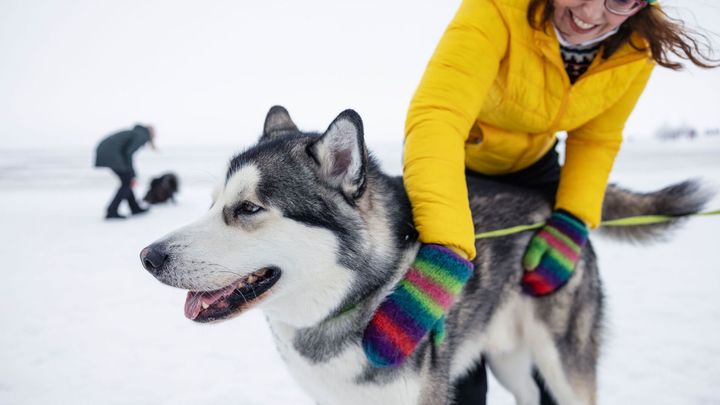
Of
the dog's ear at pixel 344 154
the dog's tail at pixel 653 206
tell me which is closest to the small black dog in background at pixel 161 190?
the dog's ear at pixel 344 154

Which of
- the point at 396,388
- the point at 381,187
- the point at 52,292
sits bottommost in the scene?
the point at 52,292

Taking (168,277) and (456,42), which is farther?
(456,42)

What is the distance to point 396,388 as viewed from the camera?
1.43 meters

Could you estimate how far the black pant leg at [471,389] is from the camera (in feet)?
6.64

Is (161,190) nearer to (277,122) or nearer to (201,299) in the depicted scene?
(277,122)

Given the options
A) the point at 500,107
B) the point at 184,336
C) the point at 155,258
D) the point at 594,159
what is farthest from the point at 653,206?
the point at 184,336

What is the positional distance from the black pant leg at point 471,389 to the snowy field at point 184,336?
1.99 feet

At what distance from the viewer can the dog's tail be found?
208 centimetres

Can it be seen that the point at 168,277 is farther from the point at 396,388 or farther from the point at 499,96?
the point at 499,96

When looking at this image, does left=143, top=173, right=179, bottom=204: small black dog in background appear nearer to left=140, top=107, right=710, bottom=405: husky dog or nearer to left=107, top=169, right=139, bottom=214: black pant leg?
left=107, top=169, right=139, bottom=214: black pant leg

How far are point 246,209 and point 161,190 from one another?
8.43 meters

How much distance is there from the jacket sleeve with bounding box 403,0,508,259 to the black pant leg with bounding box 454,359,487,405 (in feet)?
2.92

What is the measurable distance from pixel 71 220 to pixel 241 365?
6.60 m

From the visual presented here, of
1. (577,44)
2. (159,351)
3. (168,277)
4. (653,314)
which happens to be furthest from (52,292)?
(653,314)
